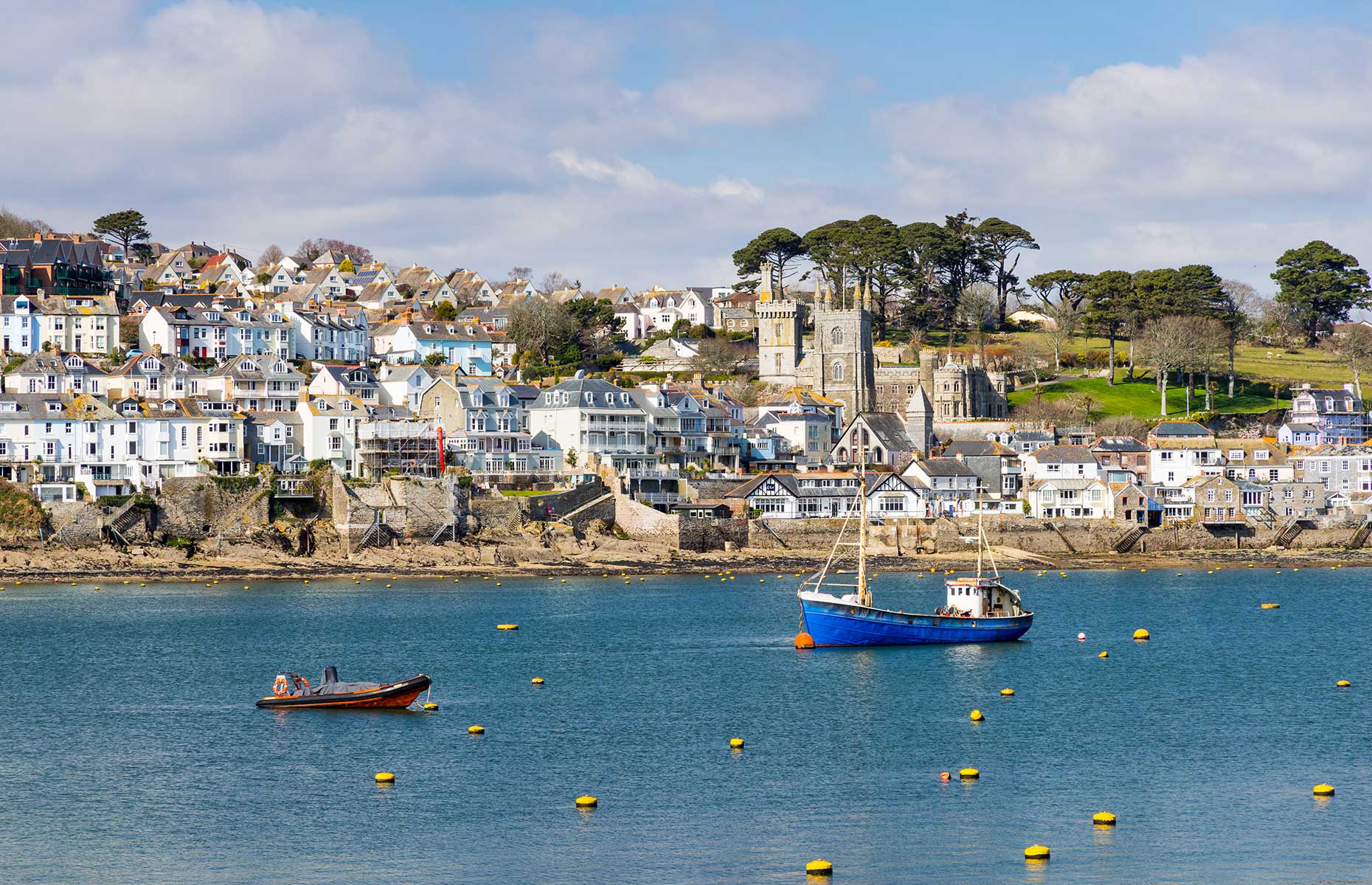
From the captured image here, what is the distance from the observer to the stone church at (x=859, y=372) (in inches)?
4232

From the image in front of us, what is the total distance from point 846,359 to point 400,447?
3563 centimetres

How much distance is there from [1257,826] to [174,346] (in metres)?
82.0

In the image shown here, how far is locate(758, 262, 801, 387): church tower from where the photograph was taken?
11500 cm

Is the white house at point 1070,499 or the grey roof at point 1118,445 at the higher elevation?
the grey roof at point 1118,445

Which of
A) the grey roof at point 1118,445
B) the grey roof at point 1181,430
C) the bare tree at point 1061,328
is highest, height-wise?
the bare tree at point 1061,328

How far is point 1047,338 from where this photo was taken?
125562mm

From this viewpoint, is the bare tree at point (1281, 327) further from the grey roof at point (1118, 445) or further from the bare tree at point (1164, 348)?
the grey roof at point (1118, 445)

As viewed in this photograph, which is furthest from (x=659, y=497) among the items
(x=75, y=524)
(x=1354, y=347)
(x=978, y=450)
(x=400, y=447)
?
(x=1354, y=347)

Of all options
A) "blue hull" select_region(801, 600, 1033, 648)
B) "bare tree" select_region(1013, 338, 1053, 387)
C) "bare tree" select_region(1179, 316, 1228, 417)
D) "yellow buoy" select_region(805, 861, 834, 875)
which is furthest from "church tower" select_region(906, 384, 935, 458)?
"yellow buoy" select_region(805, 861, 834, 875)

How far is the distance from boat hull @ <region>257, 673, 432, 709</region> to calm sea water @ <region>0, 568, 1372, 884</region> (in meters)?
0.66

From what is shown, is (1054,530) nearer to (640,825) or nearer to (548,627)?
(548,627)

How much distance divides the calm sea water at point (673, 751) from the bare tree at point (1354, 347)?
6187cm

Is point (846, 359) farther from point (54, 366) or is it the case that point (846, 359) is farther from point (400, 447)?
point (54, 366)

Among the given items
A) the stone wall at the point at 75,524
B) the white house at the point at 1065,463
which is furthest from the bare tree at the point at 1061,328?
the stone wall at the point at 75,524
